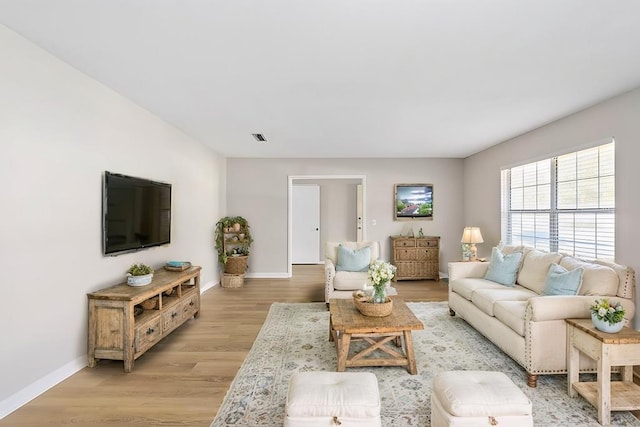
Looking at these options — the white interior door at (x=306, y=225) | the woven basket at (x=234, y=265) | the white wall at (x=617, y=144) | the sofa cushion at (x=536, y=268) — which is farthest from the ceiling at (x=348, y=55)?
the white interior door at (x=306, y=225)

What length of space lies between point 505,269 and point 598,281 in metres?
1.09

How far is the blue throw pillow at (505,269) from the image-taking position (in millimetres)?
3773

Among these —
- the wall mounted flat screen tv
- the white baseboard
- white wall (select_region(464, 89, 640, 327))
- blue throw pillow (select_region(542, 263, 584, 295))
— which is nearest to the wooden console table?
the white baseboard

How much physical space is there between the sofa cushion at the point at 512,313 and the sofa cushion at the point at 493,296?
9 centimetres

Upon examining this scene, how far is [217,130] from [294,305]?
270 cm

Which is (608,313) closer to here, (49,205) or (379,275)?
(379,275)

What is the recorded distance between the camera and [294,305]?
470 centimetres

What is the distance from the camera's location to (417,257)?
629 cm

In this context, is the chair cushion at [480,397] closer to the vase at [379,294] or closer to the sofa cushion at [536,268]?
the vase at [379,294]

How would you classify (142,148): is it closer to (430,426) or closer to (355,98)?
(355,98)

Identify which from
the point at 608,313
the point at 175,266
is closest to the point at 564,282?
the point at 608,313

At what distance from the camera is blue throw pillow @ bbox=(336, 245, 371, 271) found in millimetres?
4695

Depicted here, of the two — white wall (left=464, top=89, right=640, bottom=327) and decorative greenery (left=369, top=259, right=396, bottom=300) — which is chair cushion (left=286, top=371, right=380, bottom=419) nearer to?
decorative greenery (left=369, top=259, right=396, bottom=300)

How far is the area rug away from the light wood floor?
0.17m
